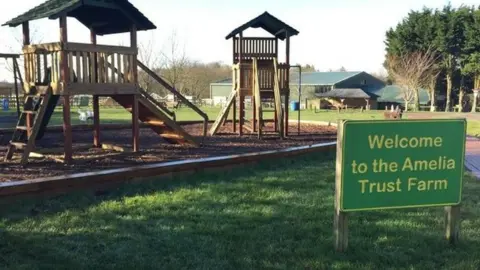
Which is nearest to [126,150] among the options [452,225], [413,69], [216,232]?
[216,232]

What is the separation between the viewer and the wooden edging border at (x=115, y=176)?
544 cm

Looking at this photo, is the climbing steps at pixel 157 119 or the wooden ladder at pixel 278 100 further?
the wooden ladder at pixel 278 100

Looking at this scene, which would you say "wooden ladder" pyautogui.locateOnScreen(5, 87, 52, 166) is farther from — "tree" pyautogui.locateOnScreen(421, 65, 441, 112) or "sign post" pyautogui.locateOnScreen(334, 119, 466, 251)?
"tree" pyautogui.locateOnScreen(421, 65, 441, 112)

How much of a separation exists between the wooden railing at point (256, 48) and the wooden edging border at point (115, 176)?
5360 millimetres

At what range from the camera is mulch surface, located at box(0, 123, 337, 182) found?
7.14m

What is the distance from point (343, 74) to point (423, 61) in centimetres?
2073

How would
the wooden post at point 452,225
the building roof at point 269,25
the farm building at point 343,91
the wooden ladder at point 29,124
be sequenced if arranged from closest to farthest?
1. the wooden post at point 452,225
2. the wooden ladder at point 29,124
3. the building roof at point 269,25
4. the farm building at point 343,91

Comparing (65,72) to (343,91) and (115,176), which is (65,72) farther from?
(343,91)

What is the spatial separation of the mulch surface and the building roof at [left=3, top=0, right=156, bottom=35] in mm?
2561

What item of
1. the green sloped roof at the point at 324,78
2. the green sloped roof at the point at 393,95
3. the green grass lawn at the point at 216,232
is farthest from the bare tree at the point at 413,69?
the green grass lawn at the point at 216,232

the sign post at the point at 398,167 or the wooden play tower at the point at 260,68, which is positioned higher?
the wooden play tower at the point at 260,68

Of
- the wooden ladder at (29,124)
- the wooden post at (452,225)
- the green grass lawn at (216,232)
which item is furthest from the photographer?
the wooden ladder at (29,124)

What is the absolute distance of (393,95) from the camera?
6225 centimetres

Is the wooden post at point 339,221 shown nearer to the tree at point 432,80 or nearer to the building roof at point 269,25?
the building roof at point 269,25
